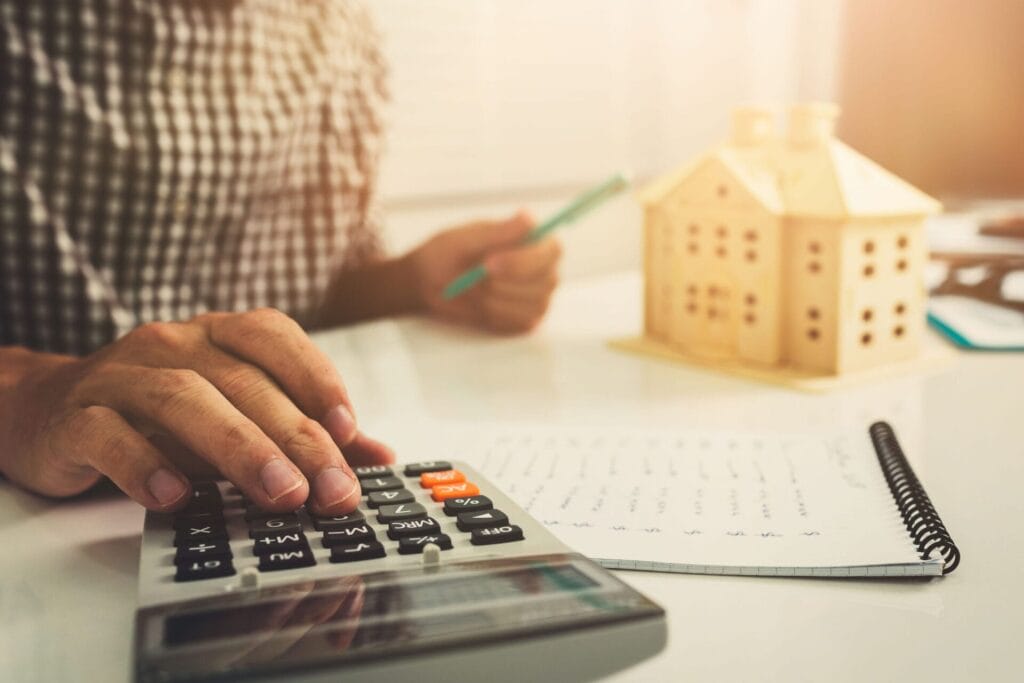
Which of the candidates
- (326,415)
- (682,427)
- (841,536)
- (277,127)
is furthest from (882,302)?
(277,127)

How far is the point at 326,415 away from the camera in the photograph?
484 mm

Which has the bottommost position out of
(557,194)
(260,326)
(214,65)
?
(557,194)

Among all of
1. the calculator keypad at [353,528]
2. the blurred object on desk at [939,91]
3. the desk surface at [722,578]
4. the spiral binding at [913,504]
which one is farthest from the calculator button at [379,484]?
the blurred object on desk at [939,91]

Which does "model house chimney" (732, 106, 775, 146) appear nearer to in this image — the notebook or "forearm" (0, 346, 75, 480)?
the notebook

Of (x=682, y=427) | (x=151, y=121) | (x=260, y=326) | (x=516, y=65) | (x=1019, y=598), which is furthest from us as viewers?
(x=516, y=65)

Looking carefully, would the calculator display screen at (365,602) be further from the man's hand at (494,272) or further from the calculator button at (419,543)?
the man's hand at (494,272)

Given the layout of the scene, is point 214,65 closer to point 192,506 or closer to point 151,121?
point 151,121

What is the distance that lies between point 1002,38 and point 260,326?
2.76ft

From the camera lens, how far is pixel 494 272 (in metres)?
0.94

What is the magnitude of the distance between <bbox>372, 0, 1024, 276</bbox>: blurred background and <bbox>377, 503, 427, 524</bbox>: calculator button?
0.84 m

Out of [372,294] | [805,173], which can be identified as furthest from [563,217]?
[372,294]

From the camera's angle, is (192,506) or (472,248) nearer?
(192,506)

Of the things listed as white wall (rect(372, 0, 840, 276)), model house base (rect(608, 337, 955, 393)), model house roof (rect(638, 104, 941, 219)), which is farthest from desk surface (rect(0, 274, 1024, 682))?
white wall (rect(372, 0, 840, 276))

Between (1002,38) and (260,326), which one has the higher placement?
(1002,38)
